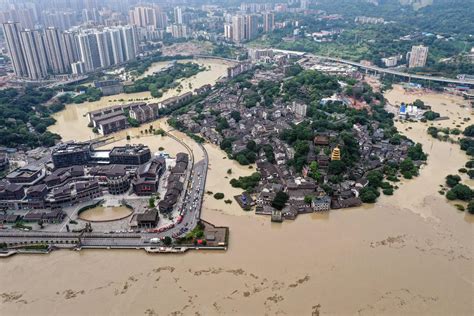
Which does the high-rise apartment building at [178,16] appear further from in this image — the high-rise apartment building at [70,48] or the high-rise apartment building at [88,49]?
the high-rise apartment building at [70,48]

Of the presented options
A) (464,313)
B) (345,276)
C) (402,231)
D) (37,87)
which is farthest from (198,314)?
(37,87)

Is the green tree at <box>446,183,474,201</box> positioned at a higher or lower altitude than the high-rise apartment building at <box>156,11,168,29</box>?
lower

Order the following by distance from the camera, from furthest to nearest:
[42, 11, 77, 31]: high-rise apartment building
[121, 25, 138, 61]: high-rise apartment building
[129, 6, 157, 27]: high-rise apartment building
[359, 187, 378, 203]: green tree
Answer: [129, 6, 157, 27]: high-rise apartment building < [42, 11, 77, 31]: high-rise apartment building < [121, 25, 138, 61]: high-rise apartment building < [359, 187, 378, 203]: green tree

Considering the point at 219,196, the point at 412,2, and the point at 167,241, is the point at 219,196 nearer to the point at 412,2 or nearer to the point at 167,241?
the point at 167,241

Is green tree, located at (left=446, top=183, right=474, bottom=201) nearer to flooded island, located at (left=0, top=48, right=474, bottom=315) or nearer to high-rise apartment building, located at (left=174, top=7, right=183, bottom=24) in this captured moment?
flooded island, located at (left=0, top=48, right=474, bottom=315)

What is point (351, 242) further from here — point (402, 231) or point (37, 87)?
point (37, 87)

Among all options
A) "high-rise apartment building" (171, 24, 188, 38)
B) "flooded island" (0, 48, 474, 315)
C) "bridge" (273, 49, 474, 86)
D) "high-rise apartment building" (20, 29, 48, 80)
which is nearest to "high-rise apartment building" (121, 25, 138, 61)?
"high-rise apartment building" (20, 29, 48, 80)
